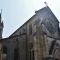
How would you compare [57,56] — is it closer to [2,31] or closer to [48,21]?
[48,21]

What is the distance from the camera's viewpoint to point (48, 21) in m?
35.8

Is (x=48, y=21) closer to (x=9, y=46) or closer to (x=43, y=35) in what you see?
(x=43, y=35)

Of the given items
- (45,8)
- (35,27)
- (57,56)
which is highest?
(45,8)

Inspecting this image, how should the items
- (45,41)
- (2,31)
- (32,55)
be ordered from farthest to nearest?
(2,31), (32,55), (45,41)

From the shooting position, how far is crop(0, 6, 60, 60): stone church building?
100 feet

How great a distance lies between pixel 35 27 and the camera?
3294cm

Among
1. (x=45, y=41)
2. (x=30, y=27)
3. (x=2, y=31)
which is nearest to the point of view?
(x=45, y=41)

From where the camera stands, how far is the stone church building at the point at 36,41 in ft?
100

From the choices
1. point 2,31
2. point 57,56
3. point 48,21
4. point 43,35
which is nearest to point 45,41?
point 43,35

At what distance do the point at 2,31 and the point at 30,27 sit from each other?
14095 mm

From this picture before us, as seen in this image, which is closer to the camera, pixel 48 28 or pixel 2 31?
pixel 48 28

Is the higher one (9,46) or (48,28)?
(48,28)

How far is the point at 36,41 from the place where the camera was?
30.8m

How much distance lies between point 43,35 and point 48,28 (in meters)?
4.61
